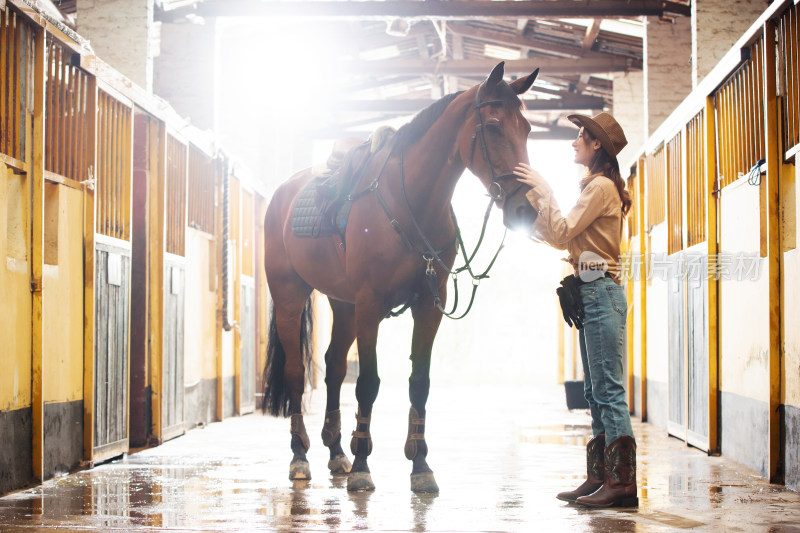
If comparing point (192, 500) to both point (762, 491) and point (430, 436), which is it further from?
point (430, 436)

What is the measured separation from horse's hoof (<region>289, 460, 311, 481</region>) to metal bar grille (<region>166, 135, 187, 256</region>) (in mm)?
2633

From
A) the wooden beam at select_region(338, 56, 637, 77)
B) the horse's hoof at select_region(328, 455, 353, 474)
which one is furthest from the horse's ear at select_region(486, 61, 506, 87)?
the wooden beam at select_region(338, 56, 637, 77)

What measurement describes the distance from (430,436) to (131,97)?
2988 millimetres

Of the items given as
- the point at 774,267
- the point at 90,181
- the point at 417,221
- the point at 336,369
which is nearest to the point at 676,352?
the point at 774,267

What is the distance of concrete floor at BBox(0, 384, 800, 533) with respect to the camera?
307 cm

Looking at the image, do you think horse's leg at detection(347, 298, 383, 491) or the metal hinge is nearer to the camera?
horse's leg at detection(347, 298, 383, 491)

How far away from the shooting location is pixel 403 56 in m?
15.7

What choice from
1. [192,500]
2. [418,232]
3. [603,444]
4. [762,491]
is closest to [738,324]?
[762,491]

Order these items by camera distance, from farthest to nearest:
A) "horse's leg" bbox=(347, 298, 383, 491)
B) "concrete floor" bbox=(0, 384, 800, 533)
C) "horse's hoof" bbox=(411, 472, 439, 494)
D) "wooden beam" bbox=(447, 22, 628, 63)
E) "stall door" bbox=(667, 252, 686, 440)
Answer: "wooden beam" bbox=(447, 22, 628, 63), "stall door" bbox=(667, 252, 686, 440), "horse's leg" bbox=(347, 298, 383, 491), "horse's hoof" bbox=(411, 472, 439, 494), "concrete floor" bbox=(0, 384, 800, 533)

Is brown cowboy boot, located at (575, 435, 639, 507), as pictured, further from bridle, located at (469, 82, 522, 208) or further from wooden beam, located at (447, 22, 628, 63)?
wooden beam, located at (447, 22, 628, 63)

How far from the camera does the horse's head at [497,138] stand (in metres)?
3.42

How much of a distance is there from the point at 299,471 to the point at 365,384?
1.78ft

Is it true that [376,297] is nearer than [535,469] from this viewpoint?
Yes

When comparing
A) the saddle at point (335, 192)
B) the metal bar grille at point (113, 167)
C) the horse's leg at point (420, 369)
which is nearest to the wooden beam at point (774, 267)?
the horse's leg at point (420, 369)
